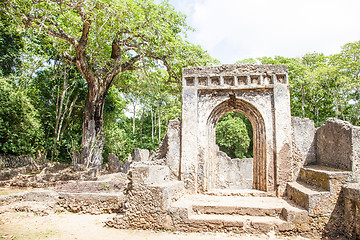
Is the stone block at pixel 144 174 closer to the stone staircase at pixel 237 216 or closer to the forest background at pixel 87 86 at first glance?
the stone staircase at pixel 237 216

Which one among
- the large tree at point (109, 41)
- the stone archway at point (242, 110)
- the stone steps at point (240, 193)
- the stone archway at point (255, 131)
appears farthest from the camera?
the large tree at point (109, 41)

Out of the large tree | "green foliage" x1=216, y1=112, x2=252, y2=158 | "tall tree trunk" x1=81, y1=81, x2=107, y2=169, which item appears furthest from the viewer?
"green foliage" x1=216, y1=112, x2=252, y2=158

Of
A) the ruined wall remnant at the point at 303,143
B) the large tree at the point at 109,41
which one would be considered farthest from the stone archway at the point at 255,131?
the large tree at the point at 109,41

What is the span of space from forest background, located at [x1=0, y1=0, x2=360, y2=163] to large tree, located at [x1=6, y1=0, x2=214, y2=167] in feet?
0.31

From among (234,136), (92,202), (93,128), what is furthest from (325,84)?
(92,202)

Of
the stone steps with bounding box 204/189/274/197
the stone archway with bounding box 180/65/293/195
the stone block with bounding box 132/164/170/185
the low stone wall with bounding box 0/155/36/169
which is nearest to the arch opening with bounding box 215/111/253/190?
the stone steps with bounding box 204/189/274/197

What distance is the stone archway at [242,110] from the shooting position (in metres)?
6.88

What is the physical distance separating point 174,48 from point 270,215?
31.0 ft

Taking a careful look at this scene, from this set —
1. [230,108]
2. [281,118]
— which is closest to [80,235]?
[230,108]

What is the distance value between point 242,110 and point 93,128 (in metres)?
9.39

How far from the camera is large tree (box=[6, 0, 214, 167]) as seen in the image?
11.5 meters

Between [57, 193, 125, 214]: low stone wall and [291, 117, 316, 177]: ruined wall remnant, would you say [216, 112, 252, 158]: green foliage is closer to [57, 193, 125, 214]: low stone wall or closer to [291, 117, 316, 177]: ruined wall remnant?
[291, 117, 316, 177]: ruined wall remnant

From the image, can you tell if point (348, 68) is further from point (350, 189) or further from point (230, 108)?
point (350, 189)

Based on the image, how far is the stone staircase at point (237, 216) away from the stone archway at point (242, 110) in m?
0.99
